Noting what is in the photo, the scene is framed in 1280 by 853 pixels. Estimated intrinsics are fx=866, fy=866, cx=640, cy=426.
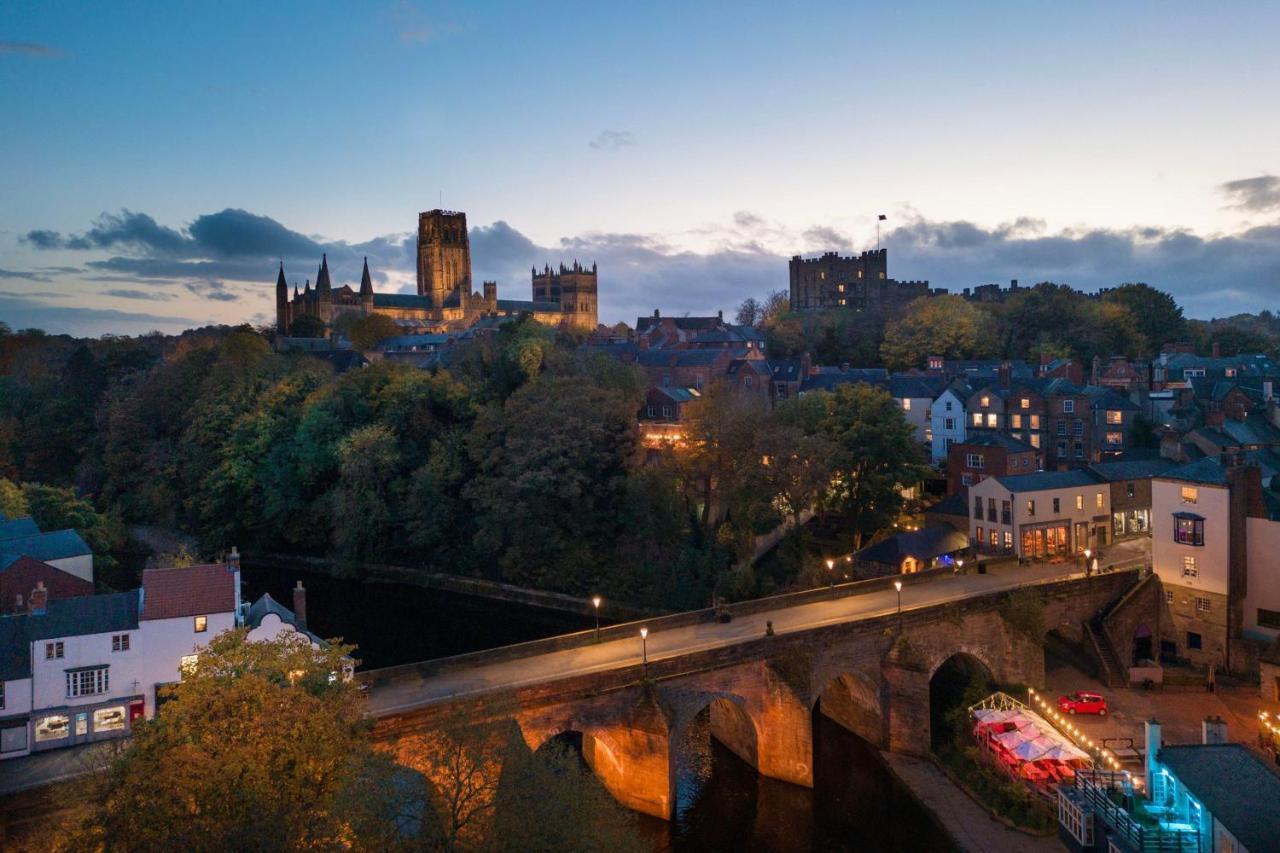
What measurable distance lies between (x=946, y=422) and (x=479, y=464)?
32.2 m

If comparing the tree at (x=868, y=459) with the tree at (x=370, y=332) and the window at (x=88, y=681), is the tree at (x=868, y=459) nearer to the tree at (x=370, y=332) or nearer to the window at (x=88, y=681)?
the window at (x=88, y=681)

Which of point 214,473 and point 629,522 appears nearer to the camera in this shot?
point 629,522

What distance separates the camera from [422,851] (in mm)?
16328

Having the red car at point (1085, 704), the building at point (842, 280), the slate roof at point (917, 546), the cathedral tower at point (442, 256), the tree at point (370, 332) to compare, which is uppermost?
the cathedral tower at point (442, 256)

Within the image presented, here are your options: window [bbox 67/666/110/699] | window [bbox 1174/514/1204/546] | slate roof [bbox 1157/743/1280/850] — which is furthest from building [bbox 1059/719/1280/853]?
window [bbox 67/666/110/699]

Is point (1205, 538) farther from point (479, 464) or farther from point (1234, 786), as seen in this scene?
point (479, 464)

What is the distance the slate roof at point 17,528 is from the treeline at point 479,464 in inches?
540

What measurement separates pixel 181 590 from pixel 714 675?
18.1m

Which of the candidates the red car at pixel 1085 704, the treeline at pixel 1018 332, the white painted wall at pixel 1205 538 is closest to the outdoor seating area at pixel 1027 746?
the red car at pixel 1085 704

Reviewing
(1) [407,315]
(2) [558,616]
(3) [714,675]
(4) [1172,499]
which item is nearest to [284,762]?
(3) [714,675]

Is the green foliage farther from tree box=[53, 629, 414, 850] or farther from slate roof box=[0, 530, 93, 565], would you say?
slate roof box=[0, 530, 93, 565]

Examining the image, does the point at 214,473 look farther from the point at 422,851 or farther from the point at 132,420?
the point at 422,851

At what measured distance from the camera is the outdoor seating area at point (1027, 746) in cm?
2538

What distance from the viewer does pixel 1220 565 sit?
34875 mm
